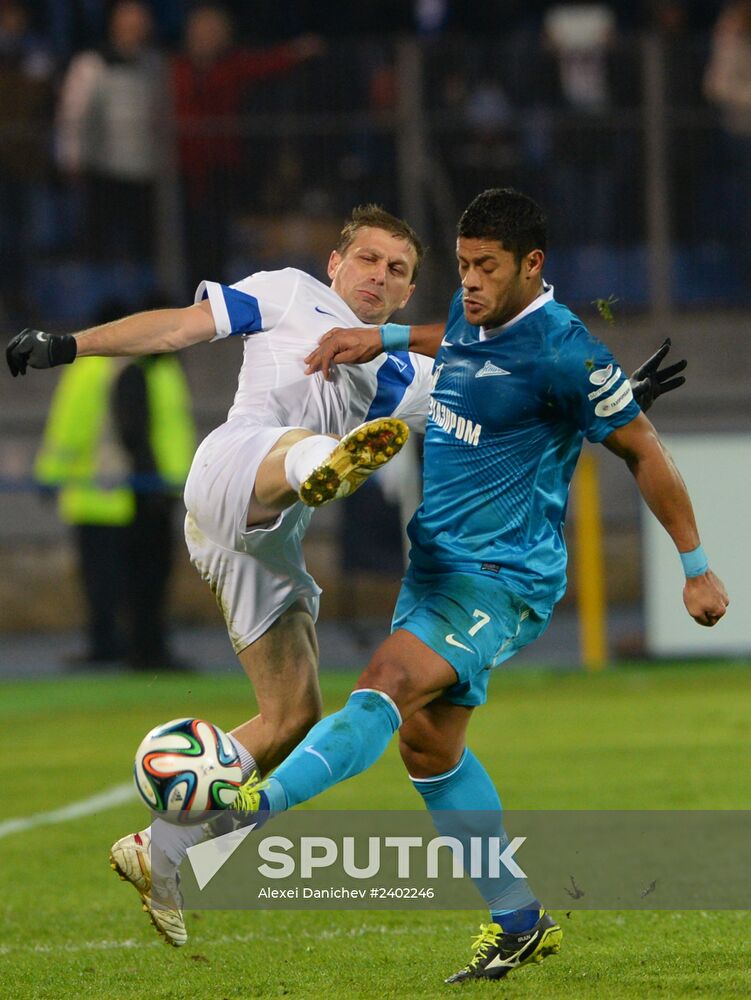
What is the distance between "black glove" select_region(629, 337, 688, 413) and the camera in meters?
5.46

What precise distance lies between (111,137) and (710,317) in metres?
5.48

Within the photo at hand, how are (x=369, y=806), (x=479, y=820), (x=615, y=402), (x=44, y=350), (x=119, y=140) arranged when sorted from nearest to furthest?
(x=615, y=402), (x=44, y=350), (x=479, y=820), (x=369, y=806), (x=119, y=140)

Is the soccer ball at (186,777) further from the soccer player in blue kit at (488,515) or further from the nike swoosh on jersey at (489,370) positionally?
the nike swoosh on jersey at (489,370)

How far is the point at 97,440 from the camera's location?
14.1 metres

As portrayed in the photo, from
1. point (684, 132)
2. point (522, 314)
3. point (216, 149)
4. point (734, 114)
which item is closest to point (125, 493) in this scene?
point (216, 149)

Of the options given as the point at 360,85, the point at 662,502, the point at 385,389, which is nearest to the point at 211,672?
the point at 360,85

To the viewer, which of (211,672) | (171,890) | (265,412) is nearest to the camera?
(171,890)

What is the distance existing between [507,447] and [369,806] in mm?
3623

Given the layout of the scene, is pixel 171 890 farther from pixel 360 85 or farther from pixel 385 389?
pixel 360 85

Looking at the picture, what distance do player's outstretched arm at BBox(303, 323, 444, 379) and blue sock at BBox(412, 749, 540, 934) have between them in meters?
1.23

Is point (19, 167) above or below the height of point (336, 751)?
above

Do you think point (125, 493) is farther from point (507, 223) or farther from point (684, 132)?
point (507, 223)

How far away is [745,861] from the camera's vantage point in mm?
7012

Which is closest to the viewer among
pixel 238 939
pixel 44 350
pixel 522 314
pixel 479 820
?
pixel 522 314
